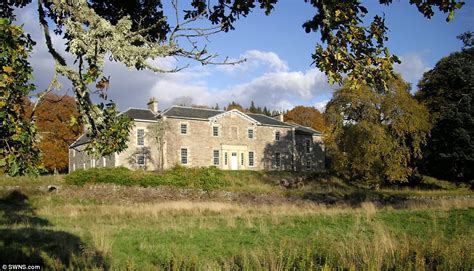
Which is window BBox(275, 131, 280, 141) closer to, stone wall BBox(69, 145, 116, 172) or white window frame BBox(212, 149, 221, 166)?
white window frame BBox(212, 149, 221, 166)

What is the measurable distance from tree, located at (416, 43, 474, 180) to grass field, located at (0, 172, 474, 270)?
614 cm

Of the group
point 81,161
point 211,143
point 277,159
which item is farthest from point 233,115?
point 81,161

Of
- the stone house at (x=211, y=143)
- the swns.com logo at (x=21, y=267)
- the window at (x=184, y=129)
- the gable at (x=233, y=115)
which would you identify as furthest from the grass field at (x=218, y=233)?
the gable at (x=233, y=115)

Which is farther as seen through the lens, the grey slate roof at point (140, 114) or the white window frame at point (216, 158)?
the white window frame at point (216, 158)

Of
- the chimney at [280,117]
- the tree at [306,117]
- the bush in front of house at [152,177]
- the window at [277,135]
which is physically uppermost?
the tree at [306,117]

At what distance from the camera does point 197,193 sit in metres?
34.2

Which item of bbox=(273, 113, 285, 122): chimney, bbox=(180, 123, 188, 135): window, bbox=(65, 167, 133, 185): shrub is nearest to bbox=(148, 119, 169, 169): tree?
bbox=(180, 123, 188, 135): window

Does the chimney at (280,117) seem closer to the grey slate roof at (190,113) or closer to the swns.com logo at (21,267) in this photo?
the grey slate roof at (190,113)

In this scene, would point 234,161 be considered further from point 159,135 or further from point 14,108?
point 14,108

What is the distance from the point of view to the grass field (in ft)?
27.6

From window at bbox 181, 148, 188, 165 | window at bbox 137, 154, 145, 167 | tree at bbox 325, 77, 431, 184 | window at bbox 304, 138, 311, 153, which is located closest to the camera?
tree at bbox 325, 77, 431, 184

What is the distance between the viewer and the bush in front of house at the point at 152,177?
32.9 m

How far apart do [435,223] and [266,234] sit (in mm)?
6625

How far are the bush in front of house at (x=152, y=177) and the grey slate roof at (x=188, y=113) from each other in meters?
12.6
